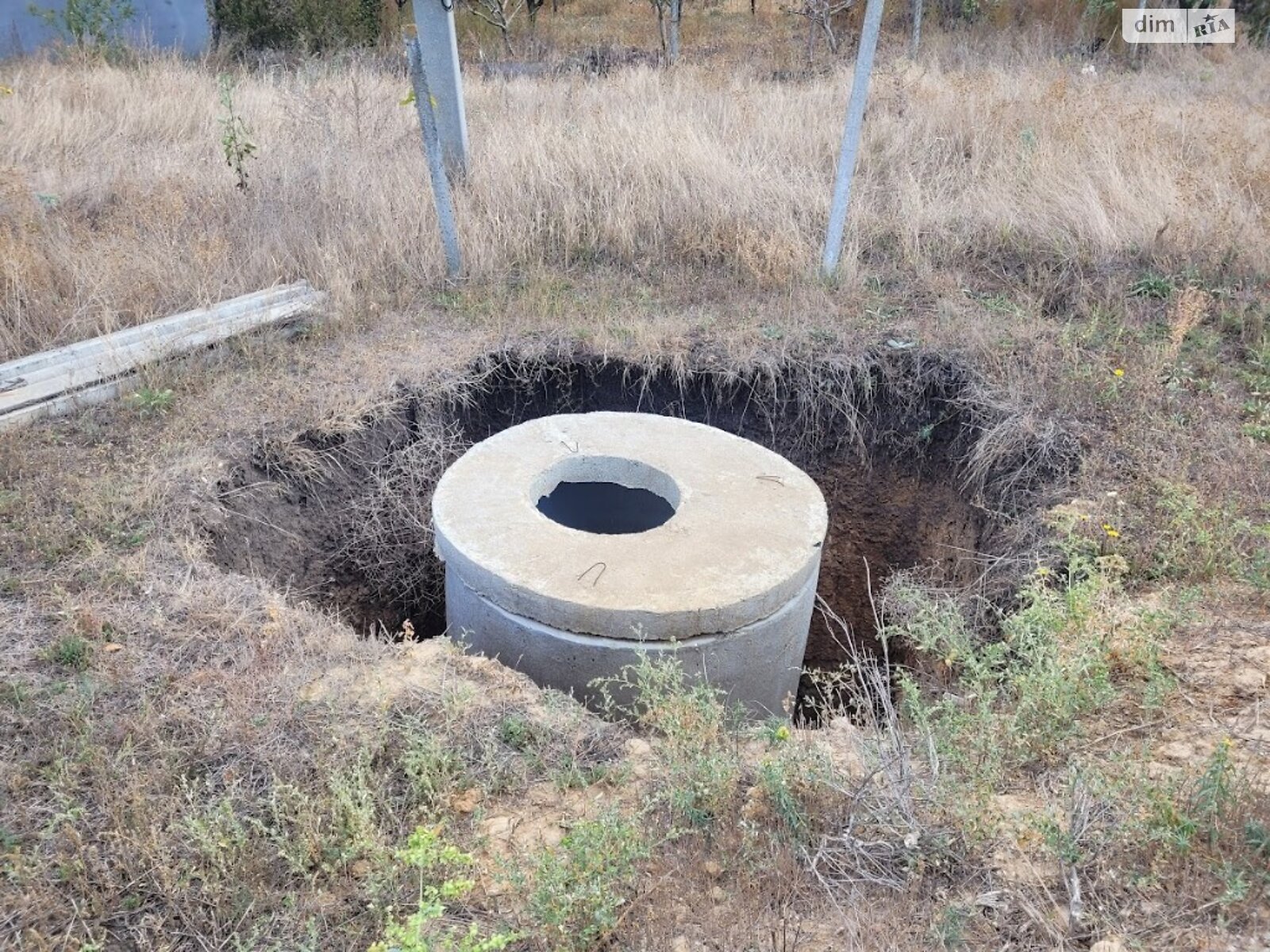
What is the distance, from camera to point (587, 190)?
→ 22.6 feet


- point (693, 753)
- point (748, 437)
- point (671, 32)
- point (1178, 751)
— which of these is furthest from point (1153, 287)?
point (671, 32)

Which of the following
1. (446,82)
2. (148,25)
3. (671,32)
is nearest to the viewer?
(446,82)

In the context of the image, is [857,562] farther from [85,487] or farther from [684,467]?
[85,487]

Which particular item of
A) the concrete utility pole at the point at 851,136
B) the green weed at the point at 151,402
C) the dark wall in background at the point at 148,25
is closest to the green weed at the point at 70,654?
the green weed at the point at 151,402

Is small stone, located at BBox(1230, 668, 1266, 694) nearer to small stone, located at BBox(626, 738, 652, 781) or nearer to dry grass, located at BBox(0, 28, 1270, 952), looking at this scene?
dry grass, located at BBox(0, 28, 1270, 952)

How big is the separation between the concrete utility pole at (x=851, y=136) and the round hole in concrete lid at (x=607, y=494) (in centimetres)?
219

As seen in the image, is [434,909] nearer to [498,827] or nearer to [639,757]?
[498,827]

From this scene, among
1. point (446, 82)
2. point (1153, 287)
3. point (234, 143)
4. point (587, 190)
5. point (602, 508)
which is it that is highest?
→ point (446, 82)

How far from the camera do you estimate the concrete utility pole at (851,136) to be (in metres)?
5.16

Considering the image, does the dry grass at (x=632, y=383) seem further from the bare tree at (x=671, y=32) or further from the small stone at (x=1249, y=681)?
the bare tree at (x=671, y=32)

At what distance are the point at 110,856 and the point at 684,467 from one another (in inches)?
111

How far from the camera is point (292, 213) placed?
6422 millimetres

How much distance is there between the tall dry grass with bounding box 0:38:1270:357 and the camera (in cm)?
593

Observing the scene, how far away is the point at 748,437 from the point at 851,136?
6.38 ft
